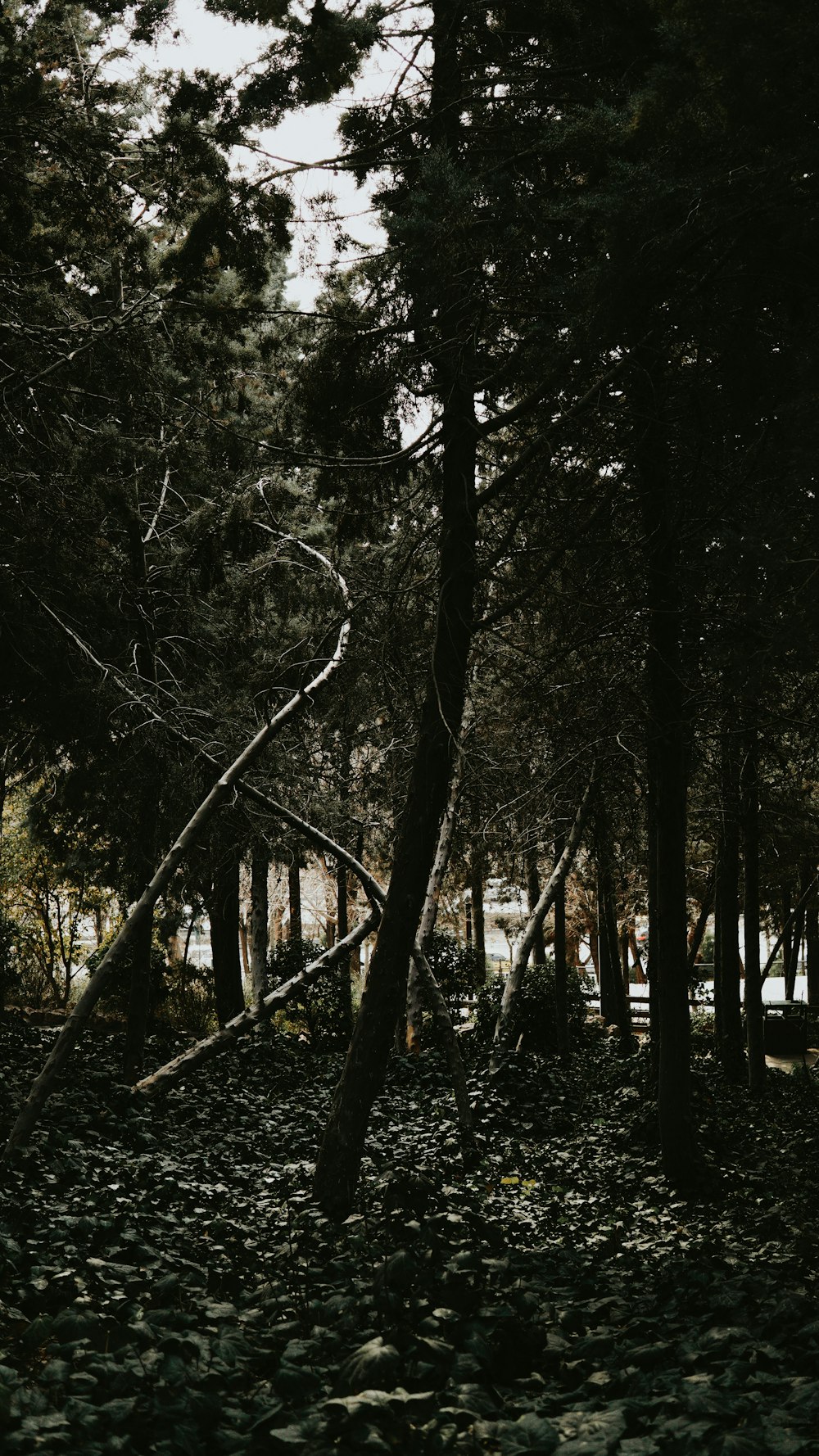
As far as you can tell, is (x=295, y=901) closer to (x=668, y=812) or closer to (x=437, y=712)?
(x=668, y=812)

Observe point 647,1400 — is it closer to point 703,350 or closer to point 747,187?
point 747,187

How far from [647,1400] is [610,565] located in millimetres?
6470

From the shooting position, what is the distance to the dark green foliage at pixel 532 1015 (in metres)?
15.9

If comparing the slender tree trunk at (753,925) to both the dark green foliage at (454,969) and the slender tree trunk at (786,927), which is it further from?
the dark green foliage at (454,969)

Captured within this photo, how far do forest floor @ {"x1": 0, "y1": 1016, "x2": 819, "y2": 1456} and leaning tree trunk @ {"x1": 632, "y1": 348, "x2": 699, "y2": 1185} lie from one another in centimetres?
52

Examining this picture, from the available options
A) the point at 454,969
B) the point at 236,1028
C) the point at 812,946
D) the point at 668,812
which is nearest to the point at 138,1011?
the point at 236,1028

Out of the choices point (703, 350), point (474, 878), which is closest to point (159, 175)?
point (703, 350)

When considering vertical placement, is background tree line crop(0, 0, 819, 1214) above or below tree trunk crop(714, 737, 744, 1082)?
above

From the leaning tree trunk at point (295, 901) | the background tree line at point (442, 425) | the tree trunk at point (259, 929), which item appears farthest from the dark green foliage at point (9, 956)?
the background tree line at point (442, 425)

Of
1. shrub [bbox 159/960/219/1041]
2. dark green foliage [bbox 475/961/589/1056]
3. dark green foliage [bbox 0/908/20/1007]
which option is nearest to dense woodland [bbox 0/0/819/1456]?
dark green foliage [bbox 475/961/589/1056]

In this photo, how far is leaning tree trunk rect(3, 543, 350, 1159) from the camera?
24.9 feet

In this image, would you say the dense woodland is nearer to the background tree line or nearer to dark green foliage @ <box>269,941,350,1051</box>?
the background tree line

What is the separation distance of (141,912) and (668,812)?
4.68m

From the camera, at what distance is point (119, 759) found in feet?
35.5
